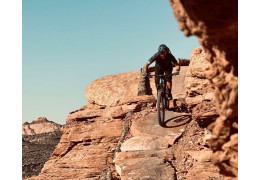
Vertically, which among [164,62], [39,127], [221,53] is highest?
[164,62]

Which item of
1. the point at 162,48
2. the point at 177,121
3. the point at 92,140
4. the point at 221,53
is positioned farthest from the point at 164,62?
the point at 221,53

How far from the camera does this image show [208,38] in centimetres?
320

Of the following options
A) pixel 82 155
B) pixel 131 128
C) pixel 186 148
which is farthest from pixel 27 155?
pixel 186 148

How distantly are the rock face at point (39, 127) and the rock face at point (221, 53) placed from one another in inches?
2811

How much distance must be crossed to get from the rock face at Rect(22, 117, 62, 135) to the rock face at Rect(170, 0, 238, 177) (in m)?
71.4

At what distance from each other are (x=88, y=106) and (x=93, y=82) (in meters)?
1.86

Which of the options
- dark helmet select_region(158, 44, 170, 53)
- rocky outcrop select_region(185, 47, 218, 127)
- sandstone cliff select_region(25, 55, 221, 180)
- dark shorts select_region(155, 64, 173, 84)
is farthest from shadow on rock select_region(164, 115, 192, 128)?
dark helmet select_region(158, 44, 170, 53)

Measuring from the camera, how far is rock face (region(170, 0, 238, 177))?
2891 millimetres

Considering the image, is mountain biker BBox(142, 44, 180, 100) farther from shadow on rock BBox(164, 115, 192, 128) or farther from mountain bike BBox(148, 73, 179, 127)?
shadow on rock BBox(164, 115, 192, 128)

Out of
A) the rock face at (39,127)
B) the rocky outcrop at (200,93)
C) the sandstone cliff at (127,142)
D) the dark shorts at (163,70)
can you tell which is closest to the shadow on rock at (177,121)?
the sandstone cliff at (127,142)

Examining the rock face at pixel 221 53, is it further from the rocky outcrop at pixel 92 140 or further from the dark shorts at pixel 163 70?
the rocky outcrop at pixel 92 140

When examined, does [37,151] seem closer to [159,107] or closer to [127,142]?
[127,142]

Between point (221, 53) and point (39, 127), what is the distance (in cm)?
7714

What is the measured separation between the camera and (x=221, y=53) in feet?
11.3
